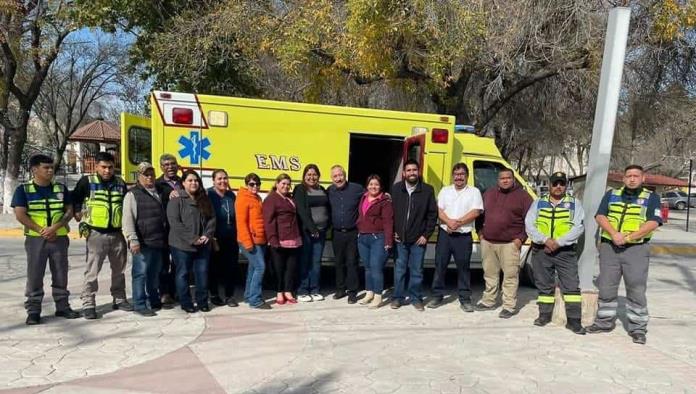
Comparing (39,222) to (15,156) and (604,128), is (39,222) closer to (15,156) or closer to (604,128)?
(604,128)

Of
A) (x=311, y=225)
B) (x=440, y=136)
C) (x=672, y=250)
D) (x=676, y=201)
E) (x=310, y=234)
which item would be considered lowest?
(x=676, y=201)

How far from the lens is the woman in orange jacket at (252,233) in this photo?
20.9ft

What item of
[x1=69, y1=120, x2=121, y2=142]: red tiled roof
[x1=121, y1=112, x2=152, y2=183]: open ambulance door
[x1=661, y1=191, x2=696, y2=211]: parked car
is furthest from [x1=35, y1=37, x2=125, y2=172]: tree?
[x1=661, y1=191, x2=696, y2=211]: parked car

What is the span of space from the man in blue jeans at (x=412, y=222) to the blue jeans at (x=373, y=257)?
0.67 ft

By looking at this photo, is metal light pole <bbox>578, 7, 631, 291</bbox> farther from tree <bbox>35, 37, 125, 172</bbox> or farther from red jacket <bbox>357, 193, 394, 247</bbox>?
tree <bbox>35, 37, 125, 172</bbox>

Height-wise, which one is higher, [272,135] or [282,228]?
[272,135]

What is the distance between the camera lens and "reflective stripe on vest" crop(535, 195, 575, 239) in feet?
19.3

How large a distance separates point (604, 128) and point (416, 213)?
2335 mm

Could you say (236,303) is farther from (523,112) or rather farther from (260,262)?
(523,112)

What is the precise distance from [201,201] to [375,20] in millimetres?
4661

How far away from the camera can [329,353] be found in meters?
5.02

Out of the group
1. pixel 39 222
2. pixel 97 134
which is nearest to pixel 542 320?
pixel 39 222

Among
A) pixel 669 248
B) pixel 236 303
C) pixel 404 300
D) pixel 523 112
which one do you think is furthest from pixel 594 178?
pixel 523 112

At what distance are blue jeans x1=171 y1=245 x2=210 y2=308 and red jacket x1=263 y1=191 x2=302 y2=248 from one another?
0.74 m
